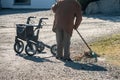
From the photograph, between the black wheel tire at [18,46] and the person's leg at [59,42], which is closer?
the person's leg at [59,42]

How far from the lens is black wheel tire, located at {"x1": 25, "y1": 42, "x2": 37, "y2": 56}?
1335 cm

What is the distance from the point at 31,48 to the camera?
43.8 ft

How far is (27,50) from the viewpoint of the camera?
13.4m

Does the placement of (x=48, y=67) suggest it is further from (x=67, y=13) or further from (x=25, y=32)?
(x=25, y=32)

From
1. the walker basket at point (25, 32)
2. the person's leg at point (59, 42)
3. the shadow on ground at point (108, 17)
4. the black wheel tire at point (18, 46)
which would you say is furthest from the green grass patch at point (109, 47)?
the shadow on ground at point (108, 17)

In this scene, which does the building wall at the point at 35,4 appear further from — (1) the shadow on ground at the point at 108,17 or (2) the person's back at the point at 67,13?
(2) the person's back at the point at 67,13

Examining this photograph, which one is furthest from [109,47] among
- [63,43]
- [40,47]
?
[63,43]

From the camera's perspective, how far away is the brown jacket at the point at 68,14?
41.0 ft

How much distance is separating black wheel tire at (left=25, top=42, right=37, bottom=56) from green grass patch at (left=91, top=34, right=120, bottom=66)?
1911 millimetres

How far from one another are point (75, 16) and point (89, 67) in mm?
1753

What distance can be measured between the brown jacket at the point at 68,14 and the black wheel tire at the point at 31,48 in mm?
1175

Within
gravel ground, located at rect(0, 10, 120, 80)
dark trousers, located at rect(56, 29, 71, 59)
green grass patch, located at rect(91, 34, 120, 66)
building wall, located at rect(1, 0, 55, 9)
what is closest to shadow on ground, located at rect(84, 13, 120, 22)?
green grass patch, located at rect(91, 34, 120, 66)

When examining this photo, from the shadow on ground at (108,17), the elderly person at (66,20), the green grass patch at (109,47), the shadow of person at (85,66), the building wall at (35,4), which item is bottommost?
the building wall at (35,4)

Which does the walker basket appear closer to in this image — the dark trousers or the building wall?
the dark trousers
